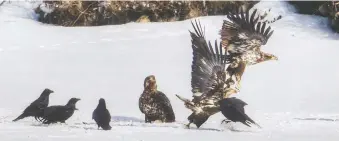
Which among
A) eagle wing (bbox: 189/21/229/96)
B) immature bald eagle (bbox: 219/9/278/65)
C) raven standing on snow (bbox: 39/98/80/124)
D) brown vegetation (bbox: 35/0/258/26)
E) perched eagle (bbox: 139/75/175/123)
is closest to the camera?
raven standing on snow (bbox: 39/98/80/124)

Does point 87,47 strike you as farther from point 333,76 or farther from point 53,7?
point 333,76

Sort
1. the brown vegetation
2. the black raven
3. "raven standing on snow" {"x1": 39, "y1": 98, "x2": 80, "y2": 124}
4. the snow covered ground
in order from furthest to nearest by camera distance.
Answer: the brown vegetation → the snow covered ground → "raven standing on snow" {"x1": 39, "y1": 98, "x2": 80, "y2": 124} → the black raven

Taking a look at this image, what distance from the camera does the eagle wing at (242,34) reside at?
28.8 feet

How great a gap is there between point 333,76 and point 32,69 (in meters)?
5.16

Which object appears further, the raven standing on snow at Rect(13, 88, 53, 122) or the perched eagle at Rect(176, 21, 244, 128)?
the raven standing on snow at Rect(13, 88, 53, 122)

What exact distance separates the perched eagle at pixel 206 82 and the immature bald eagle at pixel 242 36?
2.54ft

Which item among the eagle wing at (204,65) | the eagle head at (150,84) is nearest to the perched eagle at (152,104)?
the eagle head at (150,84)

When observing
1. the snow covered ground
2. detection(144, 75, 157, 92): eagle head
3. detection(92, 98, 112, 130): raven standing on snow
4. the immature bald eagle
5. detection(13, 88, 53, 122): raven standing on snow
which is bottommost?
the snow covered ground

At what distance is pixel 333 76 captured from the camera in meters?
14.2

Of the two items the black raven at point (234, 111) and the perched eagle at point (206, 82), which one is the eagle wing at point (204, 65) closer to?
the perched eagle at point (206, 82)

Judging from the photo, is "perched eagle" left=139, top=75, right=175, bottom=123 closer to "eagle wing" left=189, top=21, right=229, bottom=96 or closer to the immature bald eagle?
"eagle wing" left=189, top=21, right=229, bottom=96

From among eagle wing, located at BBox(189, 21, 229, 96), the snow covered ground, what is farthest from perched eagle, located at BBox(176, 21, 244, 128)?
the snow covered ground

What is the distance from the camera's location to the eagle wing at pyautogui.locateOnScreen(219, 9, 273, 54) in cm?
879

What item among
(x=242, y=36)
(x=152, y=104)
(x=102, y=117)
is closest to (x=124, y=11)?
(x=242, y=36)
